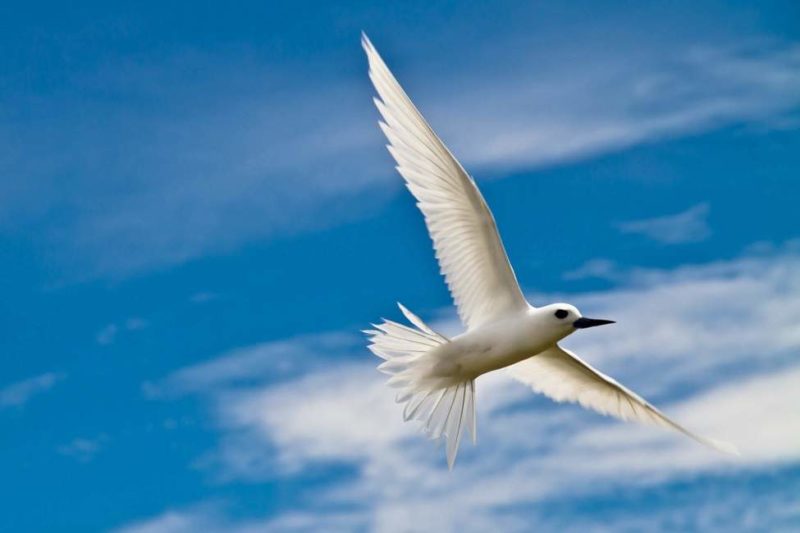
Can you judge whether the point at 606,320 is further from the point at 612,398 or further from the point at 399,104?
the point at 399,104

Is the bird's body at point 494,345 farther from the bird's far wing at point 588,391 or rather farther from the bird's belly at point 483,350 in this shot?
the bird's far wing at point 588,391

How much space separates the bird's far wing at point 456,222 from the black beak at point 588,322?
786 millimetres

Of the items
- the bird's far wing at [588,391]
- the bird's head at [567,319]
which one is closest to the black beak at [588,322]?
the bird's head at [567,319]

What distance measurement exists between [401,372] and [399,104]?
373 cm

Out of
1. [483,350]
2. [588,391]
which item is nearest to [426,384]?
[483,350]

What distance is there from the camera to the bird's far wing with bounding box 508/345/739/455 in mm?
22219

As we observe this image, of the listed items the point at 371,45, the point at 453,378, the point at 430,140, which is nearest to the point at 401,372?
the point at 453,378

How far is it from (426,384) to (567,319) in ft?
7.25

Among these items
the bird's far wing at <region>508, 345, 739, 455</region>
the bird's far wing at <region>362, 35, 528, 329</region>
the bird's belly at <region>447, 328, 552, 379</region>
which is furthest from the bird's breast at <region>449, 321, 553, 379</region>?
the bird's far wing at <region>508, 345, 739, 455</region>

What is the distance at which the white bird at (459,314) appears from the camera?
1948 cm

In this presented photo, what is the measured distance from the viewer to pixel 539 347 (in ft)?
65.9

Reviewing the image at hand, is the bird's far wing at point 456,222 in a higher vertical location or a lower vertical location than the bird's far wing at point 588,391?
higher

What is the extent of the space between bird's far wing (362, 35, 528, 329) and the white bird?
0.5 inches

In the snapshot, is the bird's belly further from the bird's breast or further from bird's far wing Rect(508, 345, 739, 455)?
bird's far wing Rect(508, 345, 739, 455)
